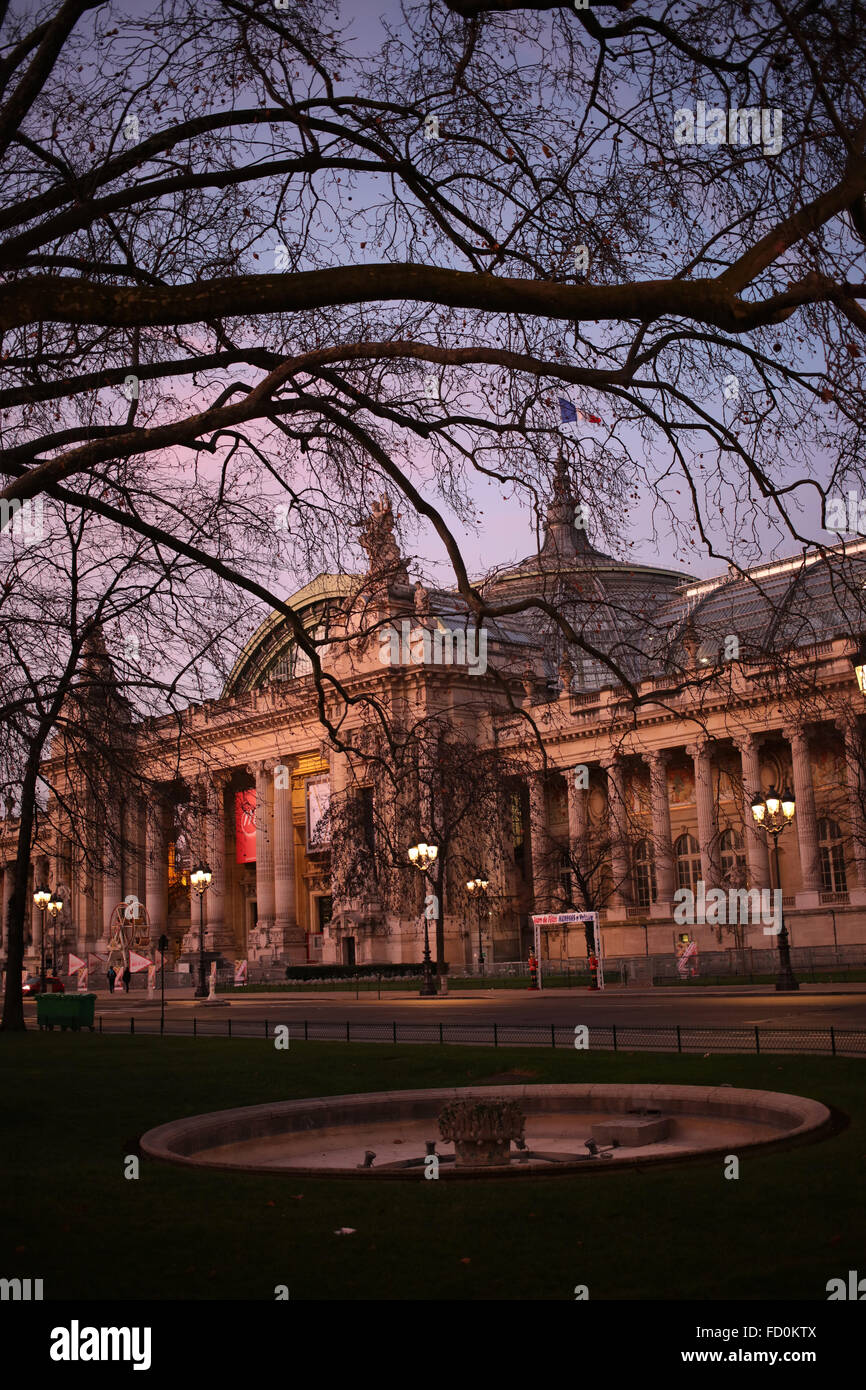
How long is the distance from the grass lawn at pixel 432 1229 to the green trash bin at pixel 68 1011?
72.3ft

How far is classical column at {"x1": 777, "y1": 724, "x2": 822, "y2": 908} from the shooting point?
63725 millimetres

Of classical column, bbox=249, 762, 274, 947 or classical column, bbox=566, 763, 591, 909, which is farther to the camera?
classical column, bbox=249, 762, 274, 947

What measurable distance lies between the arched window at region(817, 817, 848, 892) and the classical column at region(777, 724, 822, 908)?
1823mm

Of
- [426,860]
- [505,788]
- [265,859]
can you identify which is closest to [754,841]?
[426,860]

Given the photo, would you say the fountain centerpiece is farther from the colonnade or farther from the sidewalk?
the colonnade

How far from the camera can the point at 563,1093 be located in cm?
1630

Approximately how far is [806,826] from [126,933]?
45234mm

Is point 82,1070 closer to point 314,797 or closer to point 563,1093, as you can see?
point 563,1093

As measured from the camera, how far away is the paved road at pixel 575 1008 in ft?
102

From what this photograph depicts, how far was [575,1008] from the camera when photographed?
3875 cm

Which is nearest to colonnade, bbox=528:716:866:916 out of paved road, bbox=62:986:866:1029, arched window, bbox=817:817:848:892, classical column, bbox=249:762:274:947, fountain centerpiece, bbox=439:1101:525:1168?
arched window, bbox=817:817:848:892

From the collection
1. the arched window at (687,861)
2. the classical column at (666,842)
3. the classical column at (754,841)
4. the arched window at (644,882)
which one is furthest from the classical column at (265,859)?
the classical column at (754,841)

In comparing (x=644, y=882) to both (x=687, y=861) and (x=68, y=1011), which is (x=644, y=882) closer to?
(x=687, y=861)
